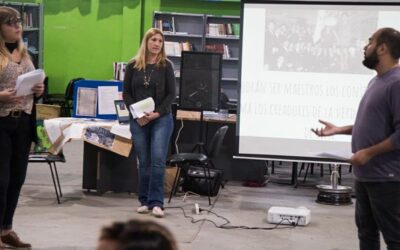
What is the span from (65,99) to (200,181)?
563 centimetres

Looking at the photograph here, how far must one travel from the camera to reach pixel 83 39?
1255cm

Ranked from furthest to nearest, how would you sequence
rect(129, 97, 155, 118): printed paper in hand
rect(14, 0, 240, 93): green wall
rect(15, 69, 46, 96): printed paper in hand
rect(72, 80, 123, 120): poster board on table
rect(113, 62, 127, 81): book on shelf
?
1. rect(14, 0, 240, 93): green wall
2. rect(113, 62, 127, 81): book on shelf
3. rect(72, 80, 123, 120): poster board on table
4. rect(129, 97, 155, 118): printed paper in hand
5. rect(15, 69, 46, 96): printed paper in hand

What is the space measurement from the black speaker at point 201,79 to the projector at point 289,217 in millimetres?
1704

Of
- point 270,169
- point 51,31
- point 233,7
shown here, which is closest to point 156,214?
point 270,169

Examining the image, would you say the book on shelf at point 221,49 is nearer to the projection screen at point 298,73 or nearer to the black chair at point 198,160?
the black chair at point 198,160

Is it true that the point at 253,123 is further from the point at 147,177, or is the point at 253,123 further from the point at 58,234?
the point at 58,234

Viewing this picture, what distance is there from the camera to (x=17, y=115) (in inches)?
158

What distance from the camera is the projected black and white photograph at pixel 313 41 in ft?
20.6

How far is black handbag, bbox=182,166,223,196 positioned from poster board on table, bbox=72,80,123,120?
3.17 ft

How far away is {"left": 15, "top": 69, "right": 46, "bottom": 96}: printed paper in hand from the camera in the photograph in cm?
391

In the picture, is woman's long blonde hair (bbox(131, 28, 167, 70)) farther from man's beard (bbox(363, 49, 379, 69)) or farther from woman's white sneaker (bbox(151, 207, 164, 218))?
man's beard (bbox(363, 49, 379, 69))

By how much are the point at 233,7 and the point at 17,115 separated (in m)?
8.38

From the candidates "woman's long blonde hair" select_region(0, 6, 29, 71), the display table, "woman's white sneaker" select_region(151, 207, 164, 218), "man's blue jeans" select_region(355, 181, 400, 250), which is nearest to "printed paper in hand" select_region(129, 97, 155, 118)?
the display table

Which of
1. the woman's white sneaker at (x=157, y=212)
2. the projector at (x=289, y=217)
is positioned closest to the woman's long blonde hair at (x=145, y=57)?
the woman's white sneaker at (x=157, y=212)
